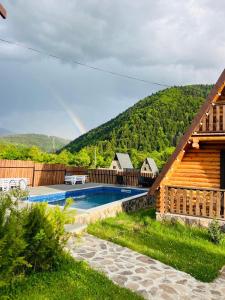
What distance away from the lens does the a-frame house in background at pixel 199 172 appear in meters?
9.84

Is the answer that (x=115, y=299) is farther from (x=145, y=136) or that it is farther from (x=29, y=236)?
(x=145, y=136)

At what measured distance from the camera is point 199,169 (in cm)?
1112

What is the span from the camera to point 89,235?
8.66 meters

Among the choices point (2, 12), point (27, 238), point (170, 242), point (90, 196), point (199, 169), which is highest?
point (2, 12)

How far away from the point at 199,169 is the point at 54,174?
1484 cm

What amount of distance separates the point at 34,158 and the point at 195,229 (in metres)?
33.6

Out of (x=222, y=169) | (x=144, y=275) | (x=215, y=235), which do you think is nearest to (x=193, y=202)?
(x=222, y=169)

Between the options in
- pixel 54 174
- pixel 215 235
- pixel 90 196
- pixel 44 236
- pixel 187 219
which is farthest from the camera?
pixel 54 174

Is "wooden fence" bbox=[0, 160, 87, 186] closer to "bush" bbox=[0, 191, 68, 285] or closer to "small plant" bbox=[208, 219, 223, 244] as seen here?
"bush" bbox=[0, 191, 68, 285]

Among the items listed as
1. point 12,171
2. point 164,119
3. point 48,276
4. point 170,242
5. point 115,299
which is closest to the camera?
point 115,299

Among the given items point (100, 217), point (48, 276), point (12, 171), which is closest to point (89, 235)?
point (100, 217)

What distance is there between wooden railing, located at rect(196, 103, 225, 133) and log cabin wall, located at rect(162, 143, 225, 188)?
3.84 ft

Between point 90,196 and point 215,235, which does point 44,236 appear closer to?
point 215,235

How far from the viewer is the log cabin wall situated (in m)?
10.9
